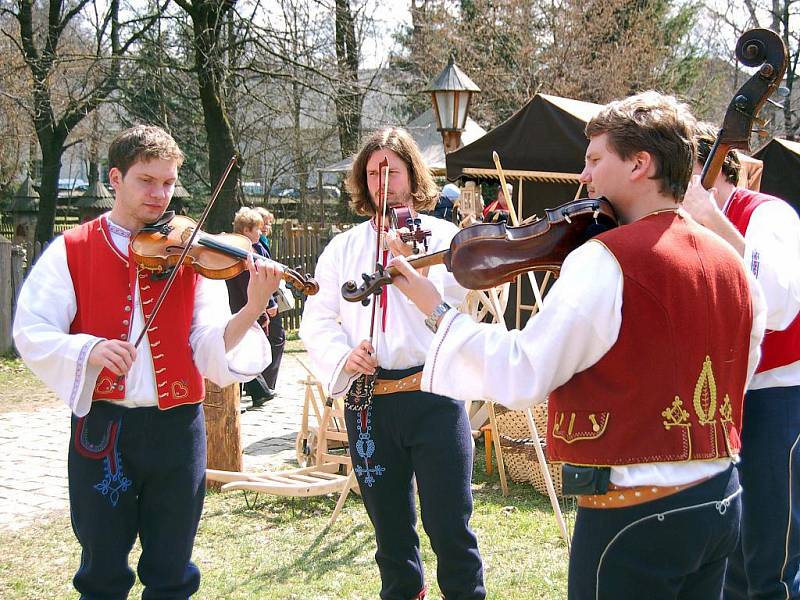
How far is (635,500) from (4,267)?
10125 mm

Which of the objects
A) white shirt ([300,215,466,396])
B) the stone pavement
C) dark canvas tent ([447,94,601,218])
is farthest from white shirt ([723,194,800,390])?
the stone pavement

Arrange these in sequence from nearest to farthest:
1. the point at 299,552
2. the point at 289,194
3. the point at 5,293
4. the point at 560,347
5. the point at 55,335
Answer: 1. the point at 560,347
2. the point at 55,335
3. the point at 299,552
4. the point at 5,293
5. the point at 289,194

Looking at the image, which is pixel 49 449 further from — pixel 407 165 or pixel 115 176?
pixel 407 165

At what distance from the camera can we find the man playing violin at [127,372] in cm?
264

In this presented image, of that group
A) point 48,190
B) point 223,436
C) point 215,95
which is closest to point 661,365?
point 223,436

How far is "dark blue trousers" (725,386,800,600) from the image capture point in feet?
9.21

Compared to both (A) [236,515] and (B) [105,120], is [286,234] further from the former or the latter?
(B) [105,120]

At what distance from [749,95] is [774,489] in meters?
1.29

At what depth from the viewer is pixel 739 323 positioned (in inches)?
77.7

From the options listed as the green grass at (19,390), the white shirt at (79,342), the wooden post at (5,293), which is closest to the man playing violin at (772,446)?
the white shirt at (79,342)

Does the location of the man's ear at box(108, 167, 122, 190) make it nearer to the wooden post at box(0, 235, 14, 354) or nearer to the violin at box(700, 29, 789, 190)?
the violin at box(700, 29, 789, 190)

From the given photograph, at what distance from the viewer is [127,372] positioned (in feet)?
8.38

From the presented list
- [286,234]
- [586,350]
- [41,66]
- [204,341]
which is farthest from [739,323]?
[41,66]

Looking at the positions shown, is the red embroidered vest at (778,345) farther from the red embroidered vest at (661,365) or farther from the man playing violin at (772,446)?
the red embroidered vest at (661,365)
